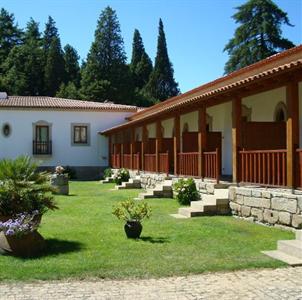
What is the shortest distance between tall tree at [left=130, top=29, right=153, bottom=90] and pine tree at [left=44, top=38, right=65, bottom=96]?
9760 millimetres

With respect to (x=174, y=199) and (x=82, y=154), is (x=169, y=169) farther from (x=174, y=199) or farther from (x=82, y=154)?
(x=82, y=154)

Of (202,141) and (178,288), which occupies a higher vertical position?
(202,141)

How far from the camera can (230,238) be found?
30.2 ft

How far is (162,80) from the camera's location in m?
63.5

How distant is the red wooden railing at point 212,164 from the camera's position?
1356 centimetres

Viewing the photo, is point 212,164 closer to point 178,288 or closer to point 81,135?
point 178,288

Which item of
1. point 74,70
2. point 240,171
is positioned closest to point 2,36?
point 74,70

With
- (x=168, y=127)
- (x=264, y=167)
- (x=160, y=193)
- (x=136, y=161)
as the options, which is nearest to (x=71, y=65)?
A: (x=168, y=127)

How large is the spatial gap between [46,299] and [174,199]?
427 inches

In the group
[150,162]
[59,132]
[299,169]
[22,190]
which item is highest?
[59,132]

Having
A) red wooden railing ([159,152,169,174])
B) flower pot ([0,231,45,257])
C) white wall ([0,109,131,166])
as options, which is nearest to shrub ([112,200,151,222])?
flower pot ([0,231,45,257])

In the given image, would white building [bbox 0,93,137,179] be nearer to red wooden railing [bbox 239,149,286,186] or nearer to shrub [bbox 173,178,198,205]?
shrub [bbox 173,178,198,205]

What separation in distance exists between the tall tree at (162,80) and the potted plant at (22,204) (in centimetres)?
5382

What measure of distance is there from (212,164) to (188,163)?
2180mm
